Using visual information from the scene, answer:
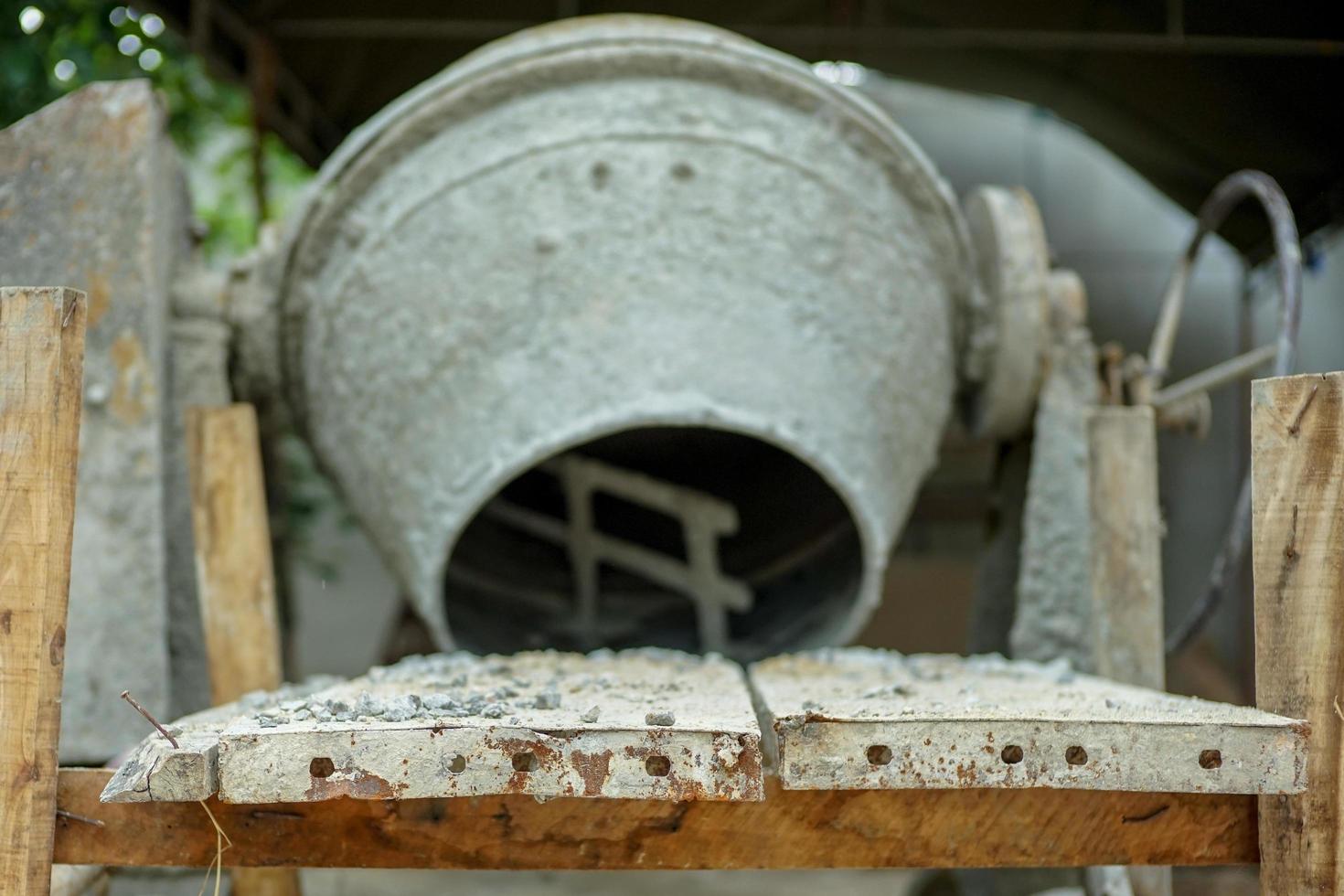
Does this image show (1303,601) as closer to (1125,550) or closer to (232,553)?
(1125,550)

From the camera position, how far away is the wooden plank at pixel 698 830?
1.63 meters

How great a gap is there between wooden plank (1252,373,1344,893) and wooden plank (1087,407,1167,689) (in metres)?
0.92

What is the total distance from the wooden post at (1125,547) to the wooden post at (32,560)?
179cm

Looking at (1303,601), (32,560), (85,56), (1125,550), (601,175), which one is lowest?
(1125,550)

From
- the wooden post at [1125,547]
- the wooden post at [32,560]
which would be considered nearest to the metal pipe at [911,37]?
the wooden post at [1125,547]

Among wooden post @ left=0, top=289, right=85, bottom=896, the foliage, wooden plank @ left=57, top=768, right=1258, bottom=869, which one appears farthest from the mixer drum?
wooden post @ left=0, top=289, right=85, bottom=896

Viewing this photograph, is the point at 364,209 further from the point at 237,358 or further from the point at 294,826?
the point at 294,826

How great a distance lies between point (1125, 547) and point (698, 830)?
4.18 feet

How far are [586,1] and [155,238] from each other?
264 cm


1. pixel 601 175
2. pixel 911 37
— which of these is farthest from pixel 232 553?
pixel 911 37

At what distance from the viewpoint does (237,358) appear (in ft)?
10.0

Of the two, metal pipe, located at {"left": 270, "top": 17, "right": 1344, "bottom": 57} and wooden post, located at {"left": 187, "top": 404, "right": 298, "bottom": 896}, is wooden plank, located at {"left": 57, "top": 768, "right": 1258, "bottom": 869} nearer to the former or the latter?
wooden post, located at {"left": 187, "top": 404, "right": 298, "bottom": 896}

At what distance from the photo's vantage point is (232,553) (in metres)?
2.41

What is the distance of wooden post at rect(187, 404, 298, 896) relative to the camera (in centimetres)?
238
